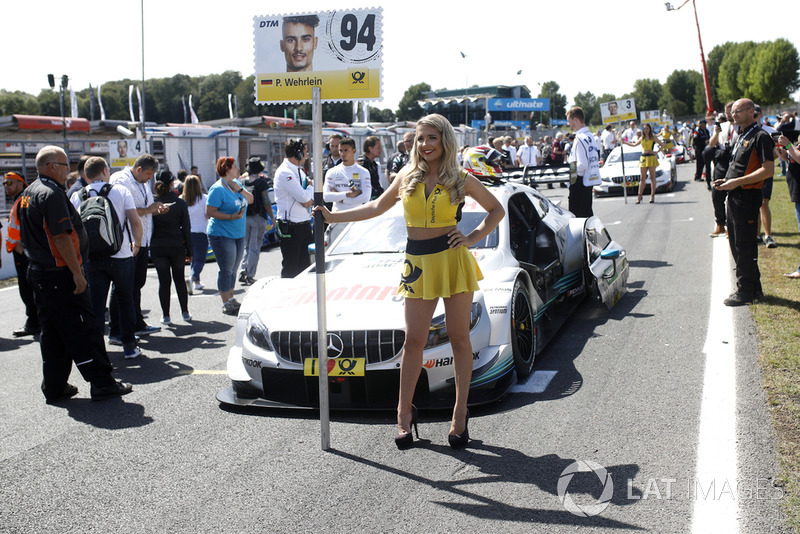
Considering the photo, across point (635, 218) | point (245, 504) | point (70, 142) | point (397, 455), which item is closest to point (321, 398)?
point (397, 455)

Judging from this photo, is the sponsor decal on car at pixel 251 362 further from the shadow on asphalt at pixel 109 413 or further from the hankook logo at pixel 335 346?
the shadow on asphalt at pixel 109 413

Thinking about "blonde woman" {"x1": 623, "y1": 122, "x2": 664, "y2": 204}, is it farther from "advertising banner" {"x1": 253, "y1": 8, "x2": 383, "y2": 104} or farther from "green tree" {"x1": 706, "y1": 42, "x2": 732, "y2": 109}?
"green tree" {"x1": 706, "y1": 42, "x2": 732, "y2": 109}

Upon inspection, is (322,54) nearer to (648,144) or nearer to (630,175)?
(648,144)

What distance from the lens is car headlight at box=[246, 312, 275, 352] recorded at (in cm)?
513

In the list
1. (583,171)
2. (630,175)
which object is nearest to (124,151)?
(583,171)

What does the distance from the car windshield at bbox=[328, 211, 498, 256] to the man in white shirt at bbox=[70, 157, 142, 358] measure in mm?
1965

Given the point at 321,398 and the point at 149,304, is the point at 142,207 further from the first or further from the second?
the point at 321,398

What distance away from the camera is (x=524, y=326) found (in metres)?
5.64

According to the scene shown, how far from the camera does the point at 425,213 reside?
4211mm

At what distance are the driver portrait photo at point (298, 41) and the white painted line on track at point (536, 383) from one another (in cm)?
260

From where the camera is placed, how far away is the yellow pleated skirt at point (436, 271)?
13.8 feet

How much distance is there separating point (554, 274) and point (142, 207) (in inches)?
169

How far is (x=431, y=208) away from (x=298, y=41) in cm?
137

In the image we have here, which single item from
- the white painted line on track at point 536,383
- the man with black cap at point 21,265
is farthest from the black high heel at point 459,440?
the man with black cap at point 21,265
